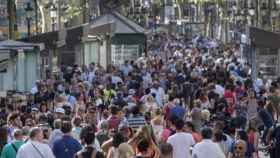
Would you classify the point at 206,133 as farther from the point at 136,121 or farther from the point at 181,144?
the point at 136,121

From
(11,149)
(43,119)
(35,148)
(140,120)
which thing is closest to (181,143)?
(35,148)

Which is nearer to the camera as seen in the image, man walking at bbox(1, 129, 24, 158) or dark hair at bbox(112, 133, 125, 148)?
dark hair at bbox(112, 133, 125, 148)

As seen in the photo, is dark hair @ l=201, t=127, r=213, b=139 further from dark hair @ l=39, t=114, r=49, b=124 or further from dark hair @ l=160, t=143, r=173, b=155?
dark hair @ l=39, t=114, r=49, b=124

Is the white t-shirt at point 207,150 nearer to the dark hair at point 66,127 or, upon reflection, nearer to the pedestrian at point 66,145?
the pedestrian at point 66,145

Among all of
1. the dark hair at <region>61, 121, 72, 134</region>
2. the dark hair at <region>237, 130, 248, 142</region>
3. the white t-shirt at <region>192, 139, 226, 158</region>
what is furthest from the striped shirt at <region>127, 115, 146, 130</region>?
the white t-shirt at <region>192, 139, 226, 158</region>

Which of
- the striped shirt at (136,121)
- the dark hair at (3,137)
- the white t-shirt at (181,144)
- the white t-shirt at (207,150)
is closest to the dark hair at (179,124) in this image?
the white t-shirt at (181,144)

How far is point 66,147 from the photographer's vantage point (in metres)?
Result: 17.0

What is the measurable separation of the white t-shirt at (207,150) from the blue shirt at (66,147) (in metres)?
1.74

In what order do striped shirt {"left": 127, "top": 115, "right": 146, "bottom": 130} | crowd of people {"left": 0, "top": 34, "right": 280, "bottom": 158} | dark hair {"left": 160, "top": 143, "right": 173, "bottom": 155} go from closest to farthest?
dark hair {"left": 160, "top": 143, "right": 173, "bottom": 155} < crowd of people {"left": 0, "top": 34, "right": 280, "bottom": 158} < striped shirt {"left": 127, "top": 115, "right": 146, "bottom": 130}

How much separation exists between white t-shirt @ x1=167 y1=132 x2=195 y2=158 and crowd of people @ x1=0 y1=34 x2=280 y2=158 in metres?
0.02

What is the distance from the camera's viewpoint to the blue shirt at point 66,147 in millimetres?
Answer: 16922

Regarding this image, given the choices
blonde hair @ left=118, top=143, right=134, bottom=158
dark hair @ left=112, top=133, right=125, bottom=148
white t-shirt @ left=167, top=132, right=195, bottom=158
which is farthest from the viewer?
white t-shirt @ left=167, top=132, right=195, bottom=158

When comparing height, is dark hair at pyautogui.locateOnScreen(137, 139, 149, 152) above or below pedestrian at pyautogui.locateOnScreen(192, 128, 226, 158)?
above

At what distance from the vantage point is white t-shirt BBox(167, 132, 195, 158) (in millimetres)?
17266
